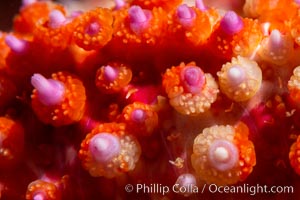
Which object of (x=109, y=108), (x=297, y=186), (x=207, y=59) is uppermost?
(x=207, y=59)

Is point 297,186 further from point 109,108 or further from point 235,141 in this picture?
point 109,108

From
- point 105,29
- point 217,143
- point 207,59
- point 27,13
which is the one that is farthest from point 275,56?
point 27,13

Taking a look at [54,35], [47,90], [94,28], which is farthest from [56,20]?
[47,90]

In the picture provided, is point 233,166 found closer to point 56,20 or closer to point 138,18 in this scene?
point 138,18

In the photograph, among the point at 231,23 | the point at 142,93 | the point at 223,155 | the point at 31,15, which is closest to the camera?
the point at 223,155

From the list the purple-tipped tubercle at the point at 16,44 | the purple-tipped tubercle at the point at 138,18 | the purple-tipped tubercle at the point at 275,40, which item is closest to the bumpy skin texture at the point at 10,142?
the purple-tipped tubercle at the point at 16,44
